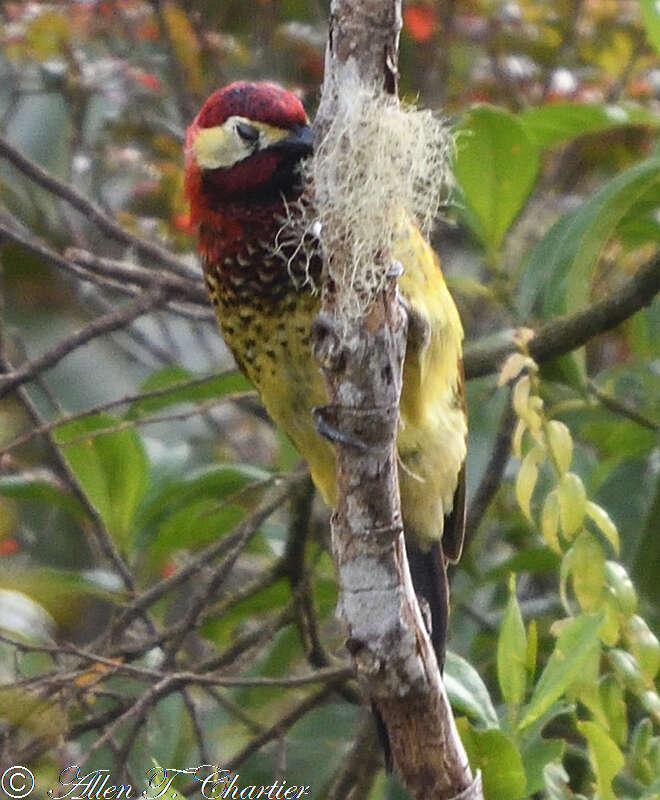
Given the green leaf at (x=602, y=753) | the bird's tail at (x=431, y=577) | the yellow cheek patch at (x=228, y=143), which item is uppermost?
the yellow cheek patch at (x=228, y=143)

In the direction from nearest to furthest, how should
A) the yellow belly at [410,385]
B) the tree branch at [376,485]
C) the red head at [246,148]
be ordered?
the tree branch at [376,485] < the yellow belly at [410,385] < the red head at [246,148]

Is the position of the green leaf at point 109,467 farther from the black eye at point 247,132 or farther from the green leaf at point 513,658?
the green leaf at point 513,658

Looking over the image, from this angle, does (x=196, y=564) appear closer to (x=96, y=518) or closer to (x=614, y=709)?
(x=96, y=518)

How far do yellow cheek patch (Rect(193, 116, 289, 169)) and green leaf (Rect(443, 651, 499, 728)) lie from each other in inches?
27.4

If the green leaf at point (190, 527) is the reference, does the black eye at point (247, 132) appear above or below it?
above

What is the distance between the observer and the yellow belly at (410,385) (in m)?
1.72

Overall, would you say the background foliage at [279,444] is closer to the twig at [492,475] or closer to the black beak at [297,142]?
the twig at [492,475]

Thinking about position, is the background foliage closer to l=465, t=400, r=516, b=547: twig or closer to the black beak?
l=465, t=400, r=516, b=547: twig

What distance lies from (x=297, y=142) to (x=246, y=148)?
8 cm

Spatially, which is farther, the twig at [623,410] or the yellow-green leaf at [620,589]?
the twig at [623,410]

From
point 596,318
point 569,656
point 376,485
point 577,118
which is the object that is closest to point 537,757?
point 569,656

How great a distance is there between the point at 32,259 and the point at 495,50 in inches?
42.1

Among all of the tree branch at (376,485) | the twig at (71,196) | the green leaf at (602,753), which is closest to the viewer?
the tree branch at (376,485)

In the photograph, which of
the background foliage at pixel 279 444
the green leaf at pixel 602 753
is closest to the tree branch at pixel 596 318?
the background foliage at pixel 279 444
